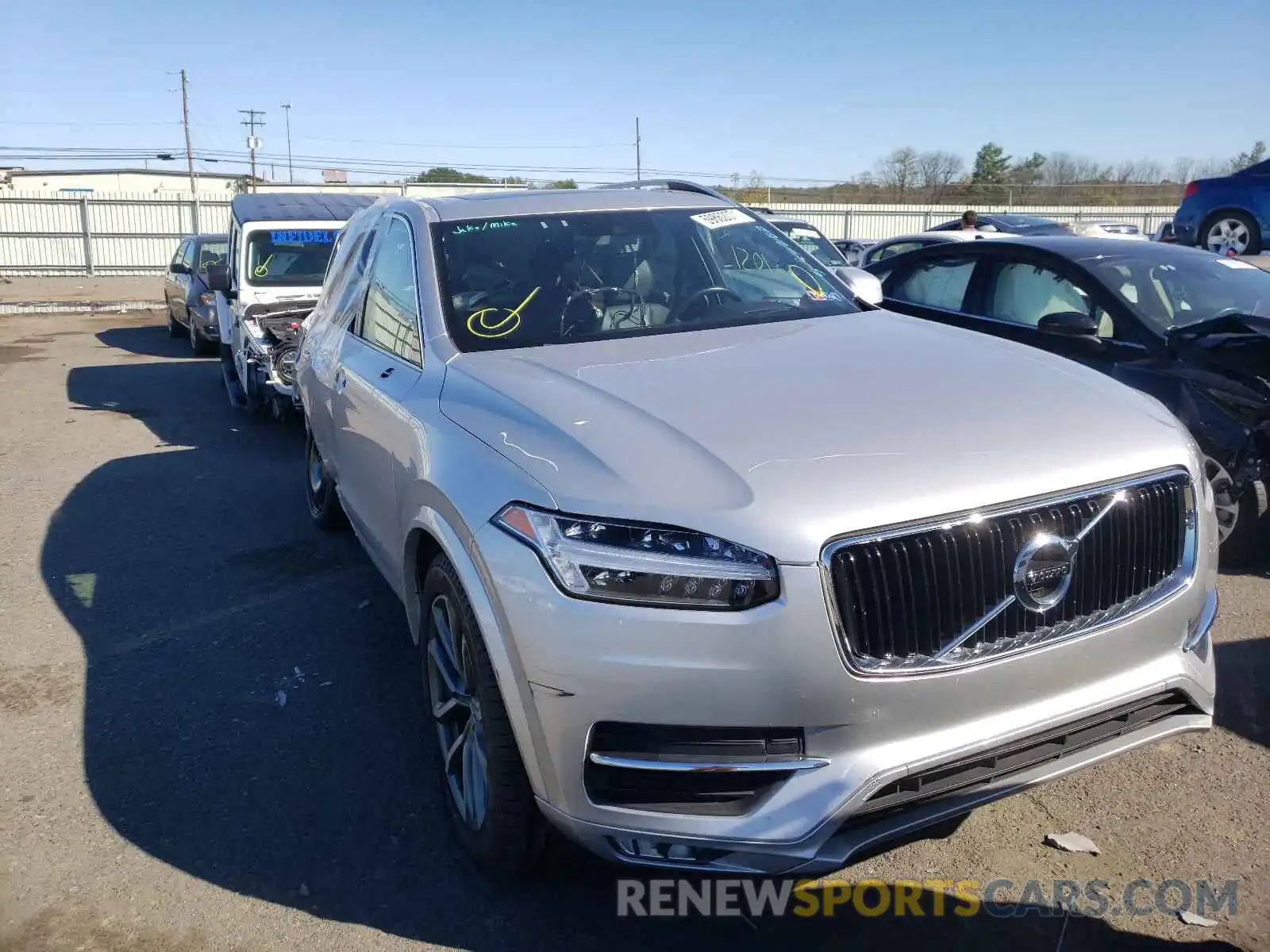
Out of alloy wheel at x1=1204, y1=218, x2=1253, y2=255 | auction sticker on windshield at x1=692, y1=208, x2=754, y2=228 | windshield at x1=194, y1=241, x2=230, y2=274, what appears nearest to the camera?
auction sticker on windshield at x1=692, y1=208, x2=754, y2=228

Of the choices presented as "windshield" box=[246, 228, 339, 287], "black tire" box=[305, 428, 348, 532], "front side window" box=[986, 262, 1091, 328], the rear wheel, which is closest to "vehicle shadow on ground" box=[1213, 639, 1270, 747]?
"front side window" box=[986, 262, 1091, 328]

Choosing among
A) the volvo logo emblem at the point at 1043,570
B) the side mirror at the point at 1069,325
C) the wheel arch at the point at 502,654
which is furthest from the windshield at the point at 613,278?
the volvo logo emblem at the point at 1043,570

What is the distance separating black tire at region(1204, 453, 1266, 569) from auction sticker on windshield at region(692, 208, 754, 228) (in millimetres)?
2581

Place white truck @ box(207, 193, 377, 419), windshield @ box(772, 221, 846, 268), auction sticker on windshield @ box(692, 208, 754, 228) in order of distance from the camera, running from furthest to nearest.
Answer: windshield @ box(772, 221, 846, 268) < white truck @ box(207, 193, 377, 419) < auction sticker on windshield @ box(692, 208, 754, 228)

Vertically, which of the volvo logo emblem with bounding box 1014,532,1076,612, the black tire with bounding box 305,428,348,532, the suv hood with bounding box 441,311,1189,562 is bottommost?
the black tire with bounding box 305,428,348,532

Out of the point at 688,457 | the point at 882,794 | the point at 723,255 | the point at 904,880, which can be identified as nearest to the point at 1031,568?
the point at 882,794

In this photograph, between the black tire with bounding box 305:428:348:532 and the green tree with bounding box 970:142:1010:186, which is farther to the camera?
the green tree with bounding box 970:142:1010:186

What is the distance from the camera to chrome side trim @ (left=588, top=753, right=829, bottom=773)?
2.40 metres

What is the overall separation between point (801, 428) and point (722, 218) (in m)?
2.26

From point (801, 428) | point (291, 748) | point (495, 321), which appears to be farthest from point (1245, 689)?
point (291, 748)

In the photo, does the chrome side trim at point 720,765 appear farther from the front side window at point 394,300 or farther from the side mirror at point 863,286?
the side mirror at point 863,286

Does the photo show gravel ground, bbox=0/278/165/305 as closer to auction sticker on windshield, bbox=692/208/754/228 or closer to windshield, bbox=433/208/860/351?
auction sticker on windshield, bbox=692/208/754/228

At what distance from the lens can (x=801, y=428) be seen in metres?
2.76

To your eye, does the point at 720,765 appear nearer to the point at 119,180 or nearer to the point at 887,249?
the point at 887,249
